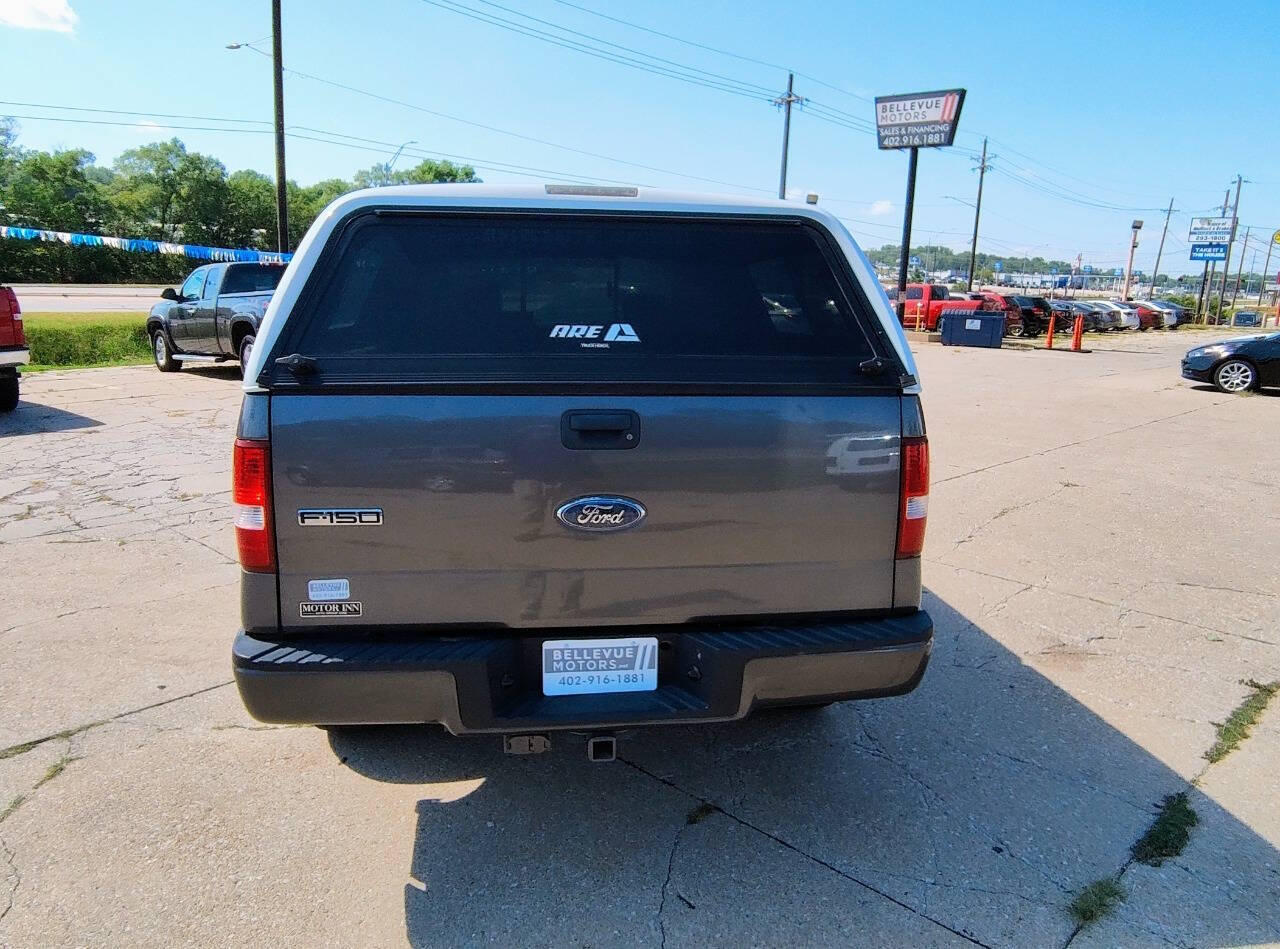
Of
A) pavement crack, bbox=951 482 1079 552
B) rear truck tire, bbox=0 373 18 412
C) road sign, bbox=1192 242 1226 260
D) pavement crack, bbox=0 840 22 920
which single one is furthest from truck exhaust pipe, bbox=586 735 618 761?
road sign, bbox=1192 242 1226 260

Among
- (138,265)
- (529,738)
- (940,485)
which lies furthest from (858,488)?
(138,265)

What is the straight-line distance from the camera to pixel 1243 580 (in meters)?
5.71

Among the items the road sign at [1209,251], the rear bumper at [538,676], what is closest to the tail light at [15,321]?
the rear bumper at [538,676]

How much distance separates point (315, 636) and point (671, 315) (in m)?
1.48

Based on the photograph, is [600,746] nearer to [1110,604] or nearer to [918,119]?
[1110,604]

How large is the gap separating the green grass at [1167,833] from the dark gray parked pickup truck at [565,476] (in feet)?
3.46

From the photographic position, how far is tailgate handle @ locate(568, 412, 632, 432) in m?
2.46

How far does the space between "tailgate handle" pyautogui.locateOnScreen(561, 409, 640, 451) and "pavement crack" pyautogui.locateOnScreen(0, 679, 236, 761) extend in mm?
2528

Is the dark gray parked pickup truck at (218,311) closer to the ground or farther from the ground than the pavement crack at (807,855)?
farther from the ground

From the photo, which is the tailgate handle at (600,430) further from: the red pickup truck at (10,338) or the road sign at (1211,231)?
the road sign at (1211,231)

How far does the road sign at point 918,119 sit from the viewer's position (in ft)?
94.1

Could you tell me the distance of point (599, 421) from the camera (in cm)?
247

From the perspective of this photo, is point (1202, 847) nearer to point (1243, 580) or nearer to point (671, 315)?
point (671, 315)

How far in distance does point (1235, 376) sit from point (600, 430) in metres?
18.2
